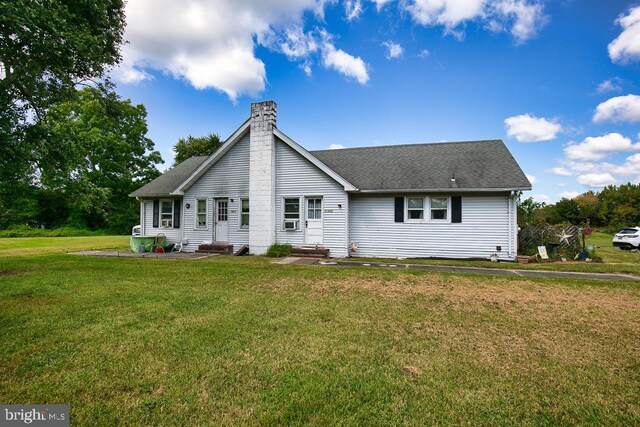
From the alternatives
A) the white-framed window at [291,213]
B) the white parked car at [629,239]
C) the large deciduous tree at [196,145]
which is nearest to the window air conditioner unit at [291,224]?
the white-framed window at [291,213]

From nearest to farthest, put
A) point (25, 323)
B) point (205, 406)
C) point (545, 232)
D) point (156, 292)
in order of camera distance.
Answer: point (205, 406) → point (25, 323) → point (156, 292) → point (545, 232)

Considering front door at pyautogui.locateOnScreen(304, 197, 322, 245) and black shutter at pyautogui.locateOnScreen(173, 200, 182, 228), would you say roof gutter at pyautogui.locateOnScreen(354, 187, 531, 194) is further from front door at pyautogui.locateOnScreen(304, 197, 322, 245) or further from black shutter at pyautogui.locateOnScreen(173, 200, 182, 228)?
black shutter at pyautogui.locateOnScreen(173, 200, 182, 228)

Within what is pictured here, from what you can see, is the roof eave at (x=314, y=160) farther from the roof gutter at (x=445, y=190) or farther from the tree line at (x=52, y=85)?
the tree line at (x=52, y=85)

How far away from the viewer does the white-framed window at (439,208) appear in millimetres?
13359

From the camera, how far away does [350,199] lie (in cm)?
1438

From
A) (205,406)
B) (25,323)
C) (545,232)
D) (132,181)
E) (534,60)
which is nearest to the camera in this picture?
(205,406)

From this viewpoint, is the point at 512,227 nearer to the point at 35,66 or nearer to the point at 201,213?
the point at 201,213

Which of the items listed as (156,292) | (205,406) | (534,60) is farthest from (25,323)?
(534,60)

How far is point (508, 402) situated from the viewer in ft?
9.30

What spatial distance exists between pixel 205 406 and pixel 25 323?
4227 mm

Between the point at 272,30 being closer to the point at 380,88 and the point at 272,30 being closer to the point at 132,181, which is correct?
the point at 380,88

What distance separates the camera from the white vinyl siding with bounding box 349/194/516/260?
1273 cm

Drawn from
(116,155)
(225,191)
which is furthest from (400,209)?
(116,155)

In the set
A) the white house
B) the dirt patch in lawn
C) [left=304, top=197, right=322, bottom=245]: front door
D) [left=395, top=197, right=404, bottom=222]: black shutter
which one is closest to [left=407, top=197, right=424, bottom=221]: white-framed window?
the white house
